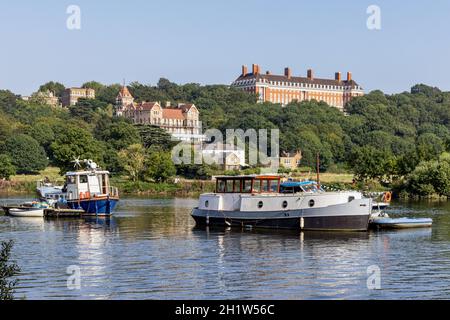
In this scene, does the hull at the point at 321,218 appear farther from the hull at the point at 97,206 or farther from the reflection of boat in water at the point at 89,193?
the reflection of boat in water at the point at 89,193

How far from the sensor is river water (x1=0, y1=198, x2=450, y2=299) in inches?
1303

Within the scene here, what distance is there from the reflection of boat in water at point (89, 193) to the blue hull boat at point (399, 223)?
24.9 meters

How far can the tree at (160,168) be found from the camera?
126 metres

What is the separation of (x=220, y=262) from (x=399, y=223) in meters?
22.0

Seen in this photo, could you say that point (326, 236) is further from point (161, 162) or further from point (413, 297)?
point (161, 162)

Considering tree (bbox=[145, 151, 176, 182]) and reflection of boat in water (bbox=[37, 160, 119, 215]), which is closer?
reflection of boat in water (bbox=[37, 160, 119, 215])

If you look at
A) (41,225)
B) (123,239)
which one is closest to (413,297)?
(123,239)

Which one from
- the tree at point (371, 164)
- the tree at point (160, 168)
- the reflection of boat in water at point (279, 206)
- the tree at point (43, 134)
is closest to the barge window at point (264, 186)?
the reflection of boat in water at point (279, 206)

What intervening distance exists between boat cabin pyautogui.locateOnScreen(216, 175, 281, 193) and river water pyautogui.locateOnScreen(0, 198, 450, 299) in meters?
3.87

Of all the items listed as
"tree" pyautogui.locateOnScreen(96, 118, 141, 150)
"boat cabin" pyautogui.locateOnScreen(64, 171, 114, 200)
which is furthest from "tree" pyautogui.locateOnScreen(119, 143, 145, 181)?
"boat cabin" pyautogui.locateOnScreen(64, 171, 114, 200)

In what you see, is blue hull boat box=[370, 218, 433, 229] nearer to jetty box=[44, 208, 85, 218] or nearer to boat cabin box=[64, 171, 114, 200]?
boat cabin box=[64, 171, 114, 200]

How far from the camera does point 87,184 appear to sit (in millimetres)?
71562

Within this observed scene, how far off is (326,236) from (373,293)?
20.2 meters

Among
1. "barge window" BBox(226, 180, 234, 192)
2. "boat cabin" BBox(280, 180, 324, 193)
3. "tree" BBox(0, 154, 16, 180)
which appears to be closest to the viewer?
"boat cabin" BBox(280, 180, 324, 193)
